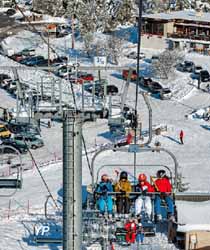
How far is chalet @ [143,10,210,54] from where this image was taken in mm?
37375

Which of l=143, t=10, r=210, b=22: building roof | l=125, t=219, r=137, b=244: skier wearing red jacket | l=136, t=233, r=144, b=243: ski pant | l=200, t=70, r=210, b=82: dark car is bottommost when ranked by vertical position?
l=200, t=70, r=210, b=82: dark car

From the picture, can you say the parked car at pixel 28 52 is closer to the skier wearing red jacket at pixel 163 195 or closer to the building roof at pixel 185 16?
the building roof at pixel 185 16

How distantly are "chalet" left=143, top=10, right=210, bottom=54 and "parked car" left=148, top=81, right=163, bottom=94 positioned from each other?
773 cm

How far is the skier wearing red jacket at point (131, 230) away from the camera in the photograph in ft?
43.7

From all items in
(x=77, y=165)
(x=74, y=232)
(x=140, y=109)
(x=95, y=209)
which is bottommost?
(x=140, y=109)

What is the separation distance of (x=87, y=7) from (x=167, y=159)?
70.7 feet

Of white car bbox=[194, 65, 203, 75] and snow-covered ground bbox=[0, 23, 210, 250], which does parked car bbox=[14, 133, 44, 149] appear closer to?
snow-covered ground bbox=[0, 23, 210, 250]

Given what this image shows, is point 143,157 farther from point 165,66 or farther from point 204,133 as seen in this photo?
point 165,66

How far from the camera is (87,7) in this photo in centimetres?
4116

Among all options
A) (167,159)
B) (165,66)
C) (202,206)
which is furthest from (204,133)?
(202,206)

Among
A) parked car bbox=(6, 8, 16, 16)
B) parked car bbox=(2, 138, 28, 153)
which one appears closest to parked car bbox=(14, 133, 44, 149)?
parked car bbox=(2, 138, 28, 153)

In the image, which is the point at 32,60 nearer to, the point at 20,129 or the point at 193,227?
the point at 20,129

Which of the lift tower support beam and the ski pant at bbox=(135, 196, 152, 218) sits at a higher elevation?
the lift tower support beam

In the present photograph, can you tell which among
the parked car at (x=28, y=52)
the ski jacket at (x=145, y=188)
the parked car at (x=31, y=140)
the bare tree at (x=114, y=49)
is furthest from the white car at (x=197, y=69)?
the ski jacket at (x=145, y=188)
